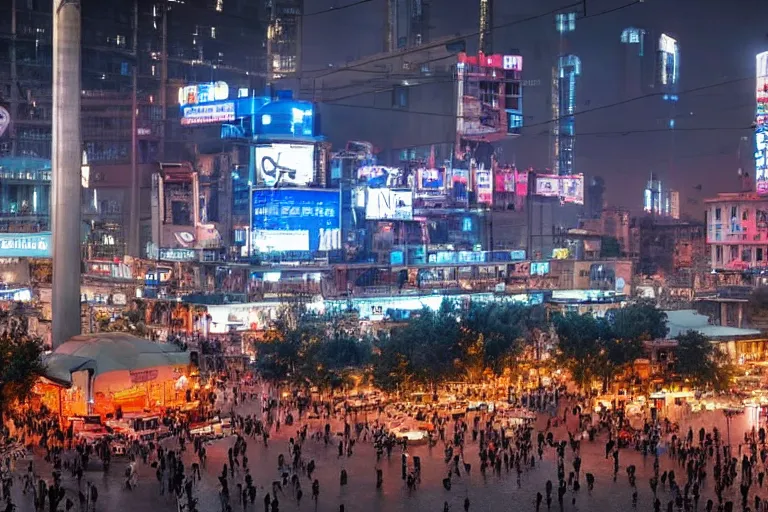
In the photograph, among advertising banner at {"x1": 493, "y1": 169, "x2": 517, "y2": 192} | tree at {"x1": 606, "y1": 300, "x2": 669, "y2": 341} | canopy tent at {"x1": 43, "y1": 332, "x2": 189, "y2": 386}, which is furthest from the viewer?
advertising banner at {"x1": 493, "y1": 169, "x2": 517, "y2": 192}

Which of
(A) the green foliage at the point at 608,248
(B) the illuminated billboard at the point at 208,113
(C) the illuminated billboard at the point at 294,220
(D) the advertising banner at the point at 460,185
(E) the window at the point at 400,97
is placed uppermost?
(E) the window at the point at 400,97

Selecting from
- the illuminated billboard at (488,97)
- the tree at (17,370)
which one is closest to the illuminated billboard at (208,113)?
the illuminated billboard at (488,97)

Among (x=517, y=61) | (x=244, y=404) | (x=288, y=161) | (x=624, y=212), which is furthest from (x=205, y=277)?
(x=624, y=212)

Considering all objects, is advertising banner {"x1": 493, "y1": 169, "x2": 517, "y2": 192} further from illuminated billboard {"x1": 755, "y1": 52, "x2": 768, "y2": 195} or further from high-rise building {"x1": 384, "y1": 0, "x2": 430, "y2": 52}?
illuminated billboard {"x1": 755, "y1": 52, "x2": 768, "y2": 195}

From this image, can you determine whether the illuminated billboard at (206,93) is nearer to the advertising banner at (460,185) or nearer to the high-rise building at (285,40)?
the advertising banner at (460,185)

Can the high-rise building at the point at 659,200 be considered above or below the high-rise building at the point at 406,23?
below

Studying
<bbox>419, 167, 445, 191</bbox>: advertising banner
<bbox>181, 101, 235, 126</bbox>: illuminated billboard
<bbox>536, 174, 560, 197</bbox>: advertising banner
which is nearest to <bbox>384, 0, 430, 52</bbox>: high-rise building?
<bbox>536, 174, 560, 197</bbox>: advertising banner

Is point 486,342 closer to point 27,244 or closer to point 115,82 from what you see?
point 27,244
